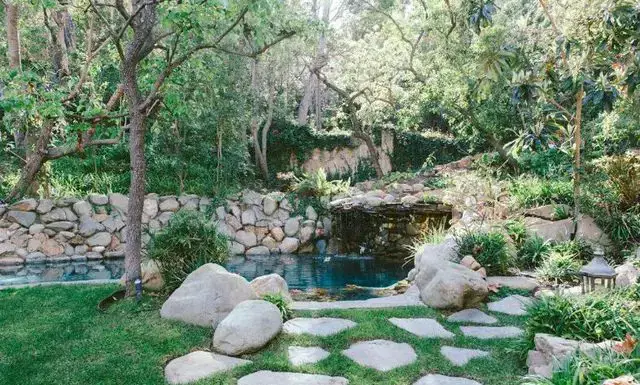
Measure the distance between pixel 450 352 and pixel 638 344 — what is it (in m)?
1.16

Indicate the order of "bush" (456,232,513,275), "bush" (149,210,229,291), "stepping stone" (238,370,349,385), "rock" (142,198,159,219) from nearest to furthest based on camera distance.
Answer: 1. "stepping stone" (238,370,349,385)
2. "bush" (149,210,229,291)
3. "bush" (456,232,513,275)
4. "rock" (142,198,159,219)

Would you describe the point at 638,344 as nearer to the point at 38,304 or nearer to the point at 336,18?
the point at 38,304

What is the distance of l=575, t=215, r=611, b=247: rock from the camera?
18.3 feet

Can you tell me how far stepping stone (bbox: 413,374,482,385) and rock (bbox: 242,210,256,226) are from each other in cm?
718

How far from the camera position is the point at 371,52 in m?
12.4

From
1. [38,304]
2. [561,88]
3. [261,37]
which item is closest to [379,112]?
[561,88]

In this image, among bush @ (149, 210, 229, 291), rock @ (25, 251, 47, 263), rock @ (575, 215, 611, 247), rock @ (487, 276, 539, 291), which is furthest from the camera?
rock @ (25, 251, 47, 263)

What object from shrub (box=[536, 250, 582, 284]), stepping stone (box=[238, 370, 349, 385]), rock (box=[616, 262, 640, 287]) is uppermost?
rock (box=[616, 262, 640, 287])

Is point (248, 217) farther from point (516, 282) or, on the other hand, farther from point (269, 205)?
point (516, 282)

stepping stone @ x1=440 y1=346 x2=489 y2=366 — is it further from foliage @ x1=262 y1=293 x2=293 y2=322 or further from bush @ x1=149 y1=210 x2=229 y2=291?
bush @ x1=149 y1=210 x2=229 y2=291

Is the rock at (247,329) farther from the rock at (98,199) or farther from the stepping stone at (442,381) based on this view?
the rock at (98,199)

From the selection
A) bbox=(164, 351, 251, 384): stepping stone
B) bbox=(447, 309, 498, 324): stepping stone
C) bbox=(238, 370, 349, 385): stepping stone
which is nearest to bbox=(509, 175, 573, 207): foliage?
bbox=(447, 309, 498, 324): stepping stone

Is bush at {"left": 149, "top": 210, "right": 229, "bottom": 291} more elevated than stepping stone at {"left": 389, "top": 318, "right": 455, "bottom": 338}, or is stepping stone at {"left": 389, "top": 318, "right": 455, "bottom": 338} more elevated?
bush at {"left": 149, "top": 210, "right": 229, "bottom": 291}

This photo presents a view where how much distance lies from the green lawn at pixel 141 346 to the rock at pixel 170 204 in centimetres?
519
